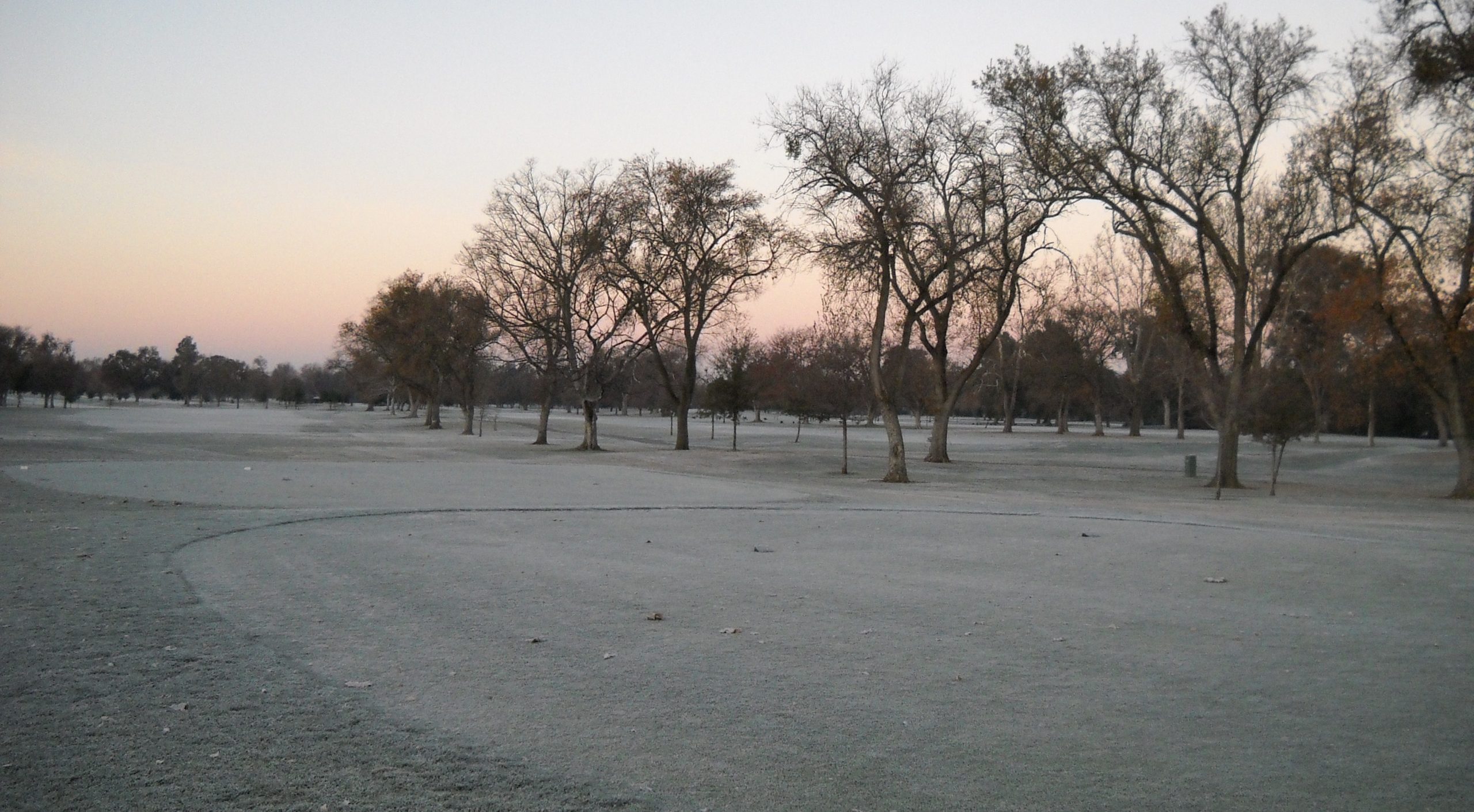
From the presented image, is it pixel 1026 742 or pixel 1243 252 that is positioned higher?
pixel 1243 252

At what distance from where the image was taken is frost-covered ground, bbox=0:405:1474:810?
4.62 metres

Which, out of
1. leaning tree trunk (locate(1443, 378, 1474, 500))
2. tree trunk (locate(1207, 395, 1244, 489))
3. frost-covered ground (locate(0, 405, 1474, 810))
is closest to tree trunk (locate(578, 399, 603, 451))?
tree trunk (locate(1207, 395, 1244, 489))

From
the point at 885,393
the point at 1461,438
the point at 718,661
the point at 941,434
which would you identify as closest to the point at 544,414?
the point at 941,434

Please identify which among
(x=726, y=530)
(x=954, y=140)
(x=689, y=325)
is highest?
(x=954, y=140)

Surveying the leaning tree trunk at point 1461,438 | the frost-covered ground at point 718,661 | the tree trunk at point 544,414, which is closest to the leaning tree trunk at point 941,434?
the leaning tree trunk at point 1461,438

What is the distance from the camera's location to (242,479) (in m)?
22.5

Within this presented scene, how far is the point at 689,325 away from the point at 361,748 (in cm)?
3883

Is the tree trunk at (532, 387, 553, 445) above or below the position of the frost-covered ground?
above

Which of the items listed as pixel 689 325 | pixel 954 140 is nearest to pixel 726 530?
pixel 954 140

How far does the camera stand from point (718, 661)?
6.88m

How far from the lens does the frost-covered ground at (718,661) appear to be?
4.62 metres

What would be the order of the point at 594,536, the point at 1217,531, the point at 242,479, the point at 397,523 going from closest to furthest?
the point at 594,536
the point at 397,523
the point at 1217,531
the point at 242,479

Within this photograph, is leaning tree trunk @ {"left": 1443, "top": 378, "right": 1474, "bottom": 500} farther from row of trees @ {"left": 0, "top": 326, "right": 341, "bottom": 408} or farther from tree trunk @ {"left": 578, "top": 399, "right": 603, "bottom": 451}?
row of trees @ {"left": 0, "top": 326, "right": 341, "bottom": 408}

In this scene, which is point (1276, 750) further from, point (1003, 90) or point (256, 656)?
point (1003, 90)
